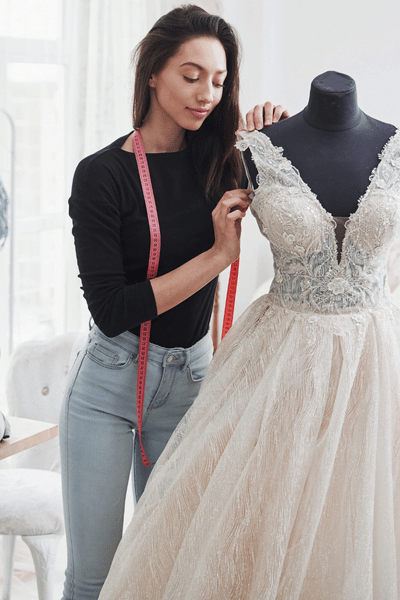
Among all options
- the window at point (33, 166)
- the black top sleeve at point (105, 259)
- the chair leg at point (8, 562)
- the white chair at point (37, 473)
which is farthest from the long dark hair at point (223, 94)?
the chair leg at point (8, 562)

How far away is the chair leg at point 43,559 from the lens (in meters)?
1.79

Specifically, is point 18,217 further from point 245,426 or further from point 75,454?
point 245,426

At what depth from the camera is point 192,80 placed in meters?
1.18

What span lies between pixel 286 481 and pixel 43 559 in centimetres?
117

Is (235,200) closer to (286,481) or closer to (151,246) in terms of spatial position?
(151,246)

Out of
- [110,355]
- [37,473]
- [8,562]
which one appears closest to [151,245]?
[110,355]

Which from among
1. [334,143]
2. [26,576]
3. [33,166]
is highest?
[334,143]

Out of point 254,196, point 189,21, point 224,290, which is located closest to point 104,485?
point 254,196

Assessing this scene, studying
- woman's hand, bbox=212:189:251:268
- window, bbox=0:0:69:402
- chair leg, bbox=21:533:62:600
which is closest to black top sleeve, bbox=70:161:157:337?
woman's hand, bbox=212:189:251:268

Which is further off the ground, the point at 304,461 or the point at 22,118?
the point at 22,118

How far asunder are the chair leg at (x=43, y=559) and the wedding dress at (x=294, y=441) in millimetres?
863

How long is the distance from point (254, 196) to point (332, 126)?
0.21m

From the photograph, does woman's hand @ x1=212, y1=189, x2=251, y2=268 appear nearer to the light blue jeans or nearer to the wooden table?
the light blue jeans

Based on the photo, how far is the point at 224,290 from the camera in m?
3.07
